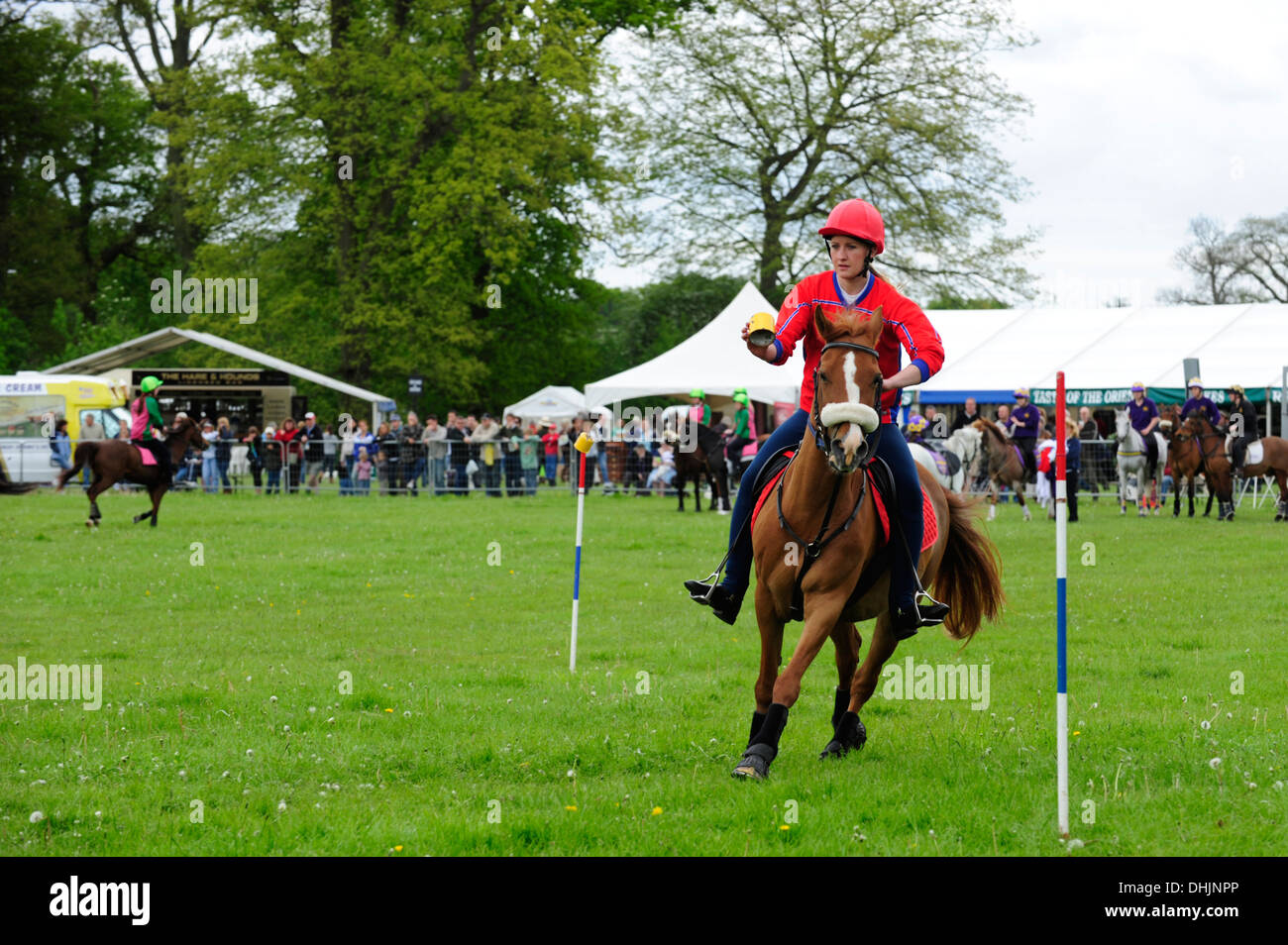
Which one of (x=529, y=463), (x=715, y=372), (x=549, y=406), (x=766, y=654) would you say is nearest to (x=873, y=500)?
(x=766, y=654)

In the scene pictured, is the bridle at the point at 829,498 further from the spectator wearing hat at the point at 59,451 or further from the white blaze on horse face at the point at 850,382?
the spectator wearing hat at the point at 59,451

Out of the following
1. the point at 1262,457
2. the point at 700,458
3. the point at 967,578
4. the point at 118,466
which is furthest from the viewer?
the point at 700,458

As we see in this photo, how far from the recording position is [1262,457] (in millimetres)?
24406

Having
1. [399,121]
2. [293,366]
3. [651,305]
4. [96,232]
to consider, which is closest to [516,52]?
[399,121]

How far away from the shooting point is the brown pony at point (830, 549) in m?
5.99

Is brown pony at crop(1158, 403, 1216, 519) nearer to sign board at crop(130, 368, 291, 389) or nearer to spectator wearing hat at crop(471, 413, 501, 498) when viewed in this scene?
spectator wearing hat at crop(471, 413, 501, 498)

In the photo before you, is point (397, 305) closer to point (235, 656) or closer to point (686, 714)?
point (235, 656)

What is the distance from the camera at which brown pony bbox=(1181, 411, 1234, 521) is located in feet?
80.5

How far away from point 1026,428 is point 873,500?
2035 centimetres

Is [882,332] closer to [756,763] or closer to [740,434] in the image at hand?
[756,763]

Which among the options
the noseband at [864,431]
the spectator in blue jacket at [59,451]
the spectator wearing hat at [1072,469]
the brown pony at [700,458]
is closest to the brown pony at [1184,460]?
the spectator wearing hat at [1072,469]

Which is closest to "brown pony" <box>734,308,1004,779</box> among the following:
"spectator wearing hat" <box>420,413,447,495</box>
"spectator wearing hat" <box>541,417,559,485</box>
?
"spectator wearing hat" <box>420,413,447,495</box>

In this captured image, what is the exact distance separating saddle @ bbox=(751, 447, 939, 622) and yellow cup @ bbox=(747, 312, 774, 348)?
0.86 meters

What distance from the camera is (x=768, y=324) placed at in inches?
241
